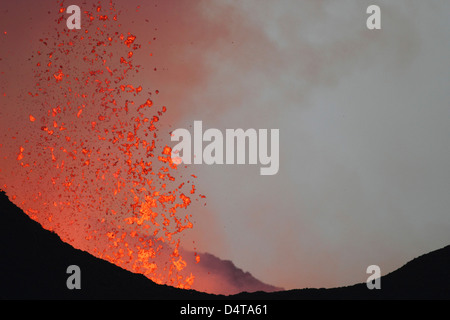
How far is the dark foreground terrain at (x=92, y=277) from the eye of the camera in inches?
1137

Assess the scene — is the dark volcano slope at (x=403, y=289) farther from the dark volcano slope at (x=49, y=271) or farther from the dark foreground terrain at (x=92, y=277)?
the dark volcano slope at (x=49, y=271)

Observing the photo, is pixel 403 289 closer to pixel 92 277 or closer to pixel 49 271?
pixel 92 277

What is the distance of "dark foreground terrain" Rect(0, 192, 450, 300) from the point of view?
28.9 m

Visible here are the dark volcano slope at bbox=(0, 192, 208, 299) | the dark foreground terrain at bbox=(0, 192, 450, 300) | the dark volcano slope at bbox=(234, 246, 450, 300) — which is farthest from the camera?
the dark volcano slope at bbox=(234, 246, 450, 300)

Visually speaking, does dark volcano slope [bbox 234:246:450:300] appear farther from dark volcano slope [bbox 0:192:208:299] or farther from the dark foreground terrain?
dark volcano slope [bbox 0:192:208:299]

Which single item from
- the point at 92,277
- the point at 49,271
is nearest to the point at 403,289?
the point at 92,277

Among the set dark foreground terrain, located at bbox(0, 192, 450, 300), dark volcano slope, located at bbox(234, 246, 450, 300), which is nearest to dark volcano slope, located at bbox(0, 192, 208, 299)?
dark foreground terrain, located at bbox(0, 192, 450, 300)

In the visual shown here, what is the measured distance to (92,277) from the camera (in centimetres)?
3155

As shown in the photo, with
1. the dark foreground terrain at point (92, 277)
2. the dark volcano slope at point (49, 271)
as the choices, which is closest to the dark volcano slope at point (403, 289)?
the dark foreground terrain at point (92, 277)

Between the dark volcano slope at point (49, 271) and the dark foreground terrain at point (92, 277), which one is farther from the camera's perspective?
the dark foreground terrain at point (92, 277)
